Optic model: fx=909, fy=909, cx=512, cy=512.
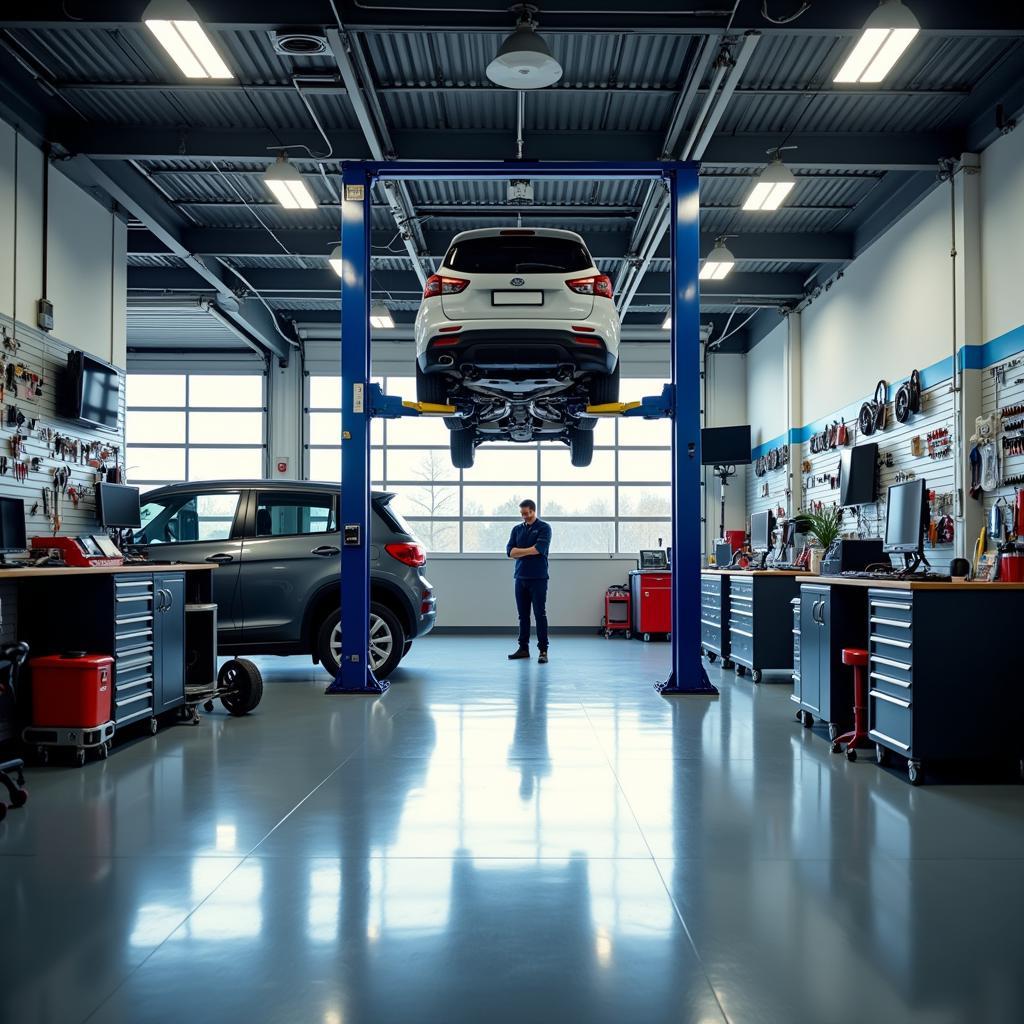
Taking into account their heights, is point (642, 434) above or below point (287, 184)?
below

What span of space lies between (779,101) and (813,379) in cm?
431

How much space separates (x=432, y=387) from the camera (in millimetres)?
6410

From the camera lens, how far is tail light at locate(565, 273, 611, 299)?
5652 millimetres

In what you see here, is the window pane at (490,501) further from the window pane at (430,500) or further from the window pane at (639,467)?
the window pane at (639,467)

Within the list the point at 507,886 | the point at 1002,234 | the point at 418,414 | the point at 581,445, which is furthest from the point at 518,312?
the point at 1002,234

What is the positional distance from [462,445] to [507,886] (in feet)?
17.4

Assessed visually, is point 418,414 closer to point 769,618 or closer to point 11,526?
point 11,526

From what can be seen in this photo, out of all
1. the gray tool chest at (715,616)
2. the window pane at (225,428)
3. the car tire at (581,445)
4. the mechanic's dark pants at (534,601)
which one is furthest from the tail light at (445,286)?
the window pane at (225,428)

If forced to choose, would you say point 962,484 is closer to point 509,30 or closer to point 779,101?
point 779,101

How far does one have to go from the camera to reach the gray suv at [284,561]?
23.7ft

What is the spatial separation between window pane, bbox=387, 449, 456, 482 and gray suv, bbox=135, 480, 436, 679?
19.8 ft

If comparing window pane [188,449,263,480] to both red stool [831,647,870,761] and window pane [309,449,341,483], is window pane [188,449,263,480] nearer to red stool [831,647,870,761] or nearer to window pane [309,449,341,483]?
window pane [309,449,341,483]

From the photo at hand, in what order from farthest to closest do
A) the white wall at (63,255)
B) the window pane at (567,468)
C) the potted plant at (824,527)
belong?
the window pane at (567,468)
the potted plant at (824,527)
the white wall at (63,255)

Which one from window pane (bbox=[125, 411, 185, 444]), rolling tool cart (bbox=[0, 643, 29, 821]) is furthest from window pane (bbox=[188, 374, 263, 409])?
rolling tool cart (bbox=[0, 643, 29, 821])
